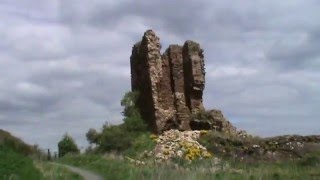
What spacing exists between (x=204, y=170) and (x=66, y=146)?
55094mm

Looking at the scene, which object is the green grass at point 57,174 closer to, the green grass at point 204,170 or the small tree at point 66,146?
the green grass at point 204,170

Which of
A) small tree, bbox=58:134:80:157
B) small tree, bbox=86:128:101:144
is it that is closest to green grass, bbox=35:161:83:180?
small tree, bbox=86:128:101:144

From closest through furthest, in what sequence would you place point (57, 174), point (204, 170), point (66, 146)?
point (204, 170) < point (57, 174) < point (66, 146)

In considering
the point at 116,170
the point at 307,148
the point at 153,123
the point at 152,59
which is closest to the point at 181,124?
the point at 153,123

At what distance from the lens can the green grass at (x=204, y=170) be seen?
78.0 ft

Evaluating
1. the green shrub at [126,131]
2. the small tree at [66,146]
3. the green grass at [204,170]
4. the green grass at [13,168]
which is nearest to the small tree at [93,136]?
the green shrub at [126,131]

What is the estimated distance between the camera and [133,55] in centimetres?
5700

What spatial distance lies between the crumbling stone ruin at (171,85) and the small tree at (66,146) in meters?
27.0

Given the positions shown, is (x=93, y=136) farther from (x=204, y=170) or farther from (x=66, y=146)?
(x=204, y=170)

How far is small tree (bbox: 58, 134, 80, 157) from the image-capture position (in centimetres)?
7981

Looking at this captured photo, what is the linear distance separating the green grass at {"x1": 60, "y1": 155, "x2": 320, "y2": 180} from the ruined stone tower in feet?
24.5

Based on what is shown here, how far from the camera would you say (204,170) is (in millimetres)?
28047

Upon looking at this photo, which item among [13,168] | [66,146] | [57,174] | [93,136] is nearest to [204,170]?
[57,174]

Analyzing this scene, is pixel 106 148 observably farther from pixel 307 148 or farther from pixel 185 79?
pixel 307 148
